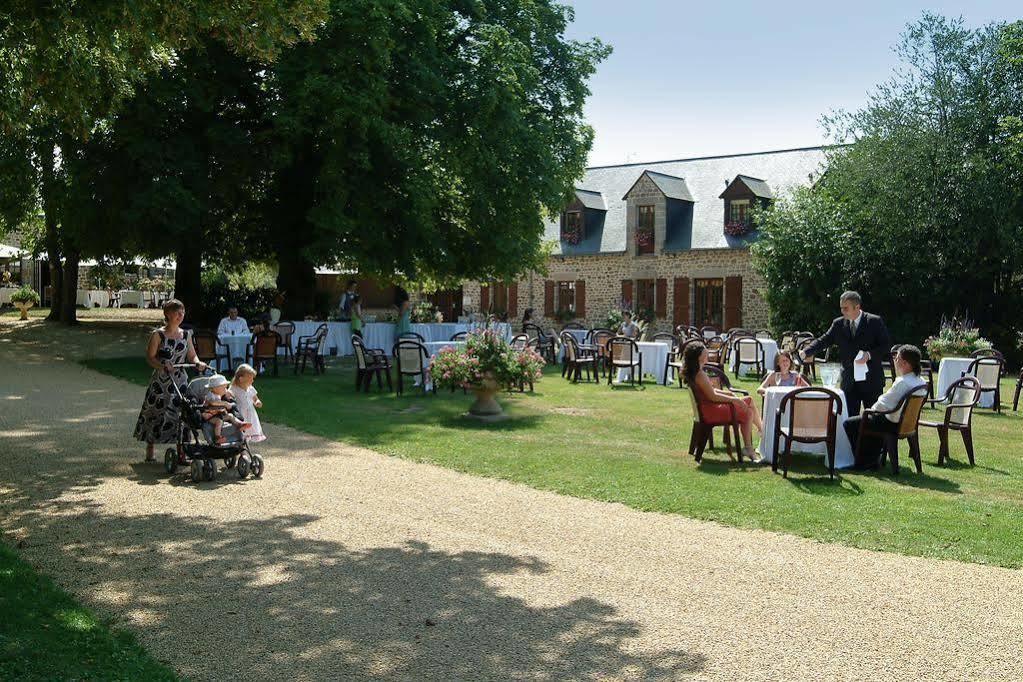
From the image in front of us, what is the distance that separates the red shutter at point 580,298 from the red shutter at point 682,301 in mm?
3995

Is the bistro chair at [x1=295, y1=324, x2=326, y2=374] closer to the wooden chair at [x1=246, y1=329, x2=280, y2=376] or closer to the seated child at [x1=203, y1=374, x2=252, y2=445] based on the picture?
the wooden chair at [x1=246, y1=329, x2=280, y2=376]

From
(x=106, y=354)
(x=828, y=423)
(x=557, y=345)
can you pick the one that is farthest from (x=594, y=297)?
(x=828, y=423)

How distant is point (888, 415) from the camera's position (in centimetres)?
895

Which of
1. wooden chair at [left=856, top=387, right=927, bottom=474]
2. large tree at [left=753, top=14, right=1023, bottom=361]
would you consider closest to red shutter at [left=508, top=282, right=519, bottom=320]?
large tree at [left=753, top=14, right=1023, bottom=361]

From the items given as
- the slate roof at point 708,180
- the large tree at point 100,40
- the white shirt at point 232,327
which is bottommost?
the white shirt at point 232,327

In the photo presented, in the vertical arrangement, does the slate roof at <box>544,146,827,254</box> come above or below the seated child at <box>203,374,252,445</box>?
above

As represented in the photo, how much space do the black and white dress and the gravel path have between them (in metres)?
0.54

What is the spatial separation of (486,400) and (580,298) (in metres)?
24.8

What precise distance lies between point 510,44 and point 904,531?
17.2m

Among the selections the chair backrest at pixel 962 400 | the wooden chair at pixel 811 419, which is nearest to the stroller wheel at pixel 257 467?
the wooden chair at pixel 811 419

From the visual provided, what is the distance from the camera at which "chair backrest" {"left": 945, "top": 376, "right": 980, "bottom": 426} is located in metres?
9.73

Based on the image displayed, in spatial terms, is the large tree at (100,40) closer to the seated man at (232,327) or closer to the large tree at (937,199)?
the seated man at (232,327)

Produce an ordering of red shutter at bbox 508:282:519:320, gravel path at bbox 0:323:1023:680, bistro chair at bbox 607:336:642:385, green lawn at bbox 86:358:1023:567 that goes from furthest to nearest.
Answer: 1. red shutter at bbox 508:282:519:320
2. bistro chair at bbox 607:336:642:385
3. green lawn at bbox 86:358:1023:567
4. gravel path at bbox 0:323:1023:680

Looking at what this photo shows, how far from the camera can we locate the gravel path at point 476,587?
4.24 meters
